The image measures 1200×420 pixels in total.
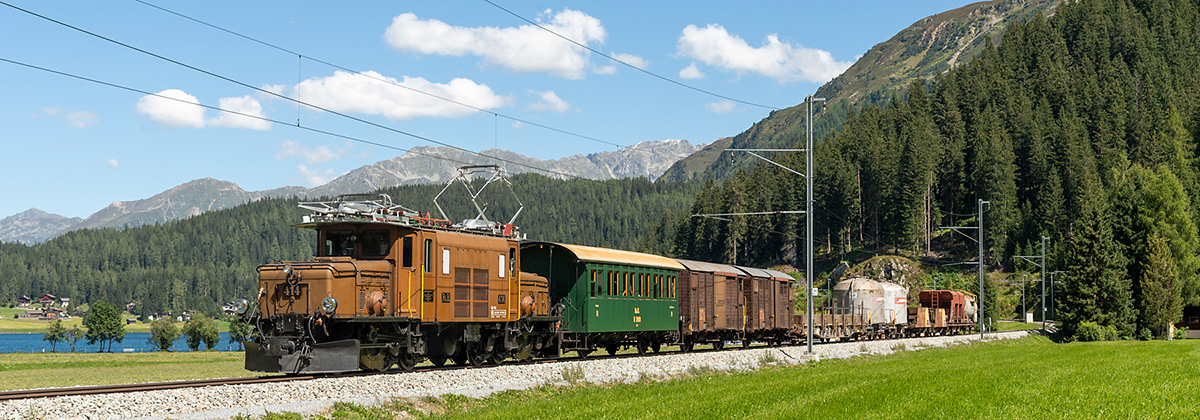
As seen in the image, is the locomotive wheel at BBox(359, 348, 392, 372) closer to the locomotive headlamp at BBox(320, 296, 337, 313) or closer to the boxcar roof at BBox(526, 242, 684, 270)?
the locomotive headlamp at BBox(320, 296, 337, 313)

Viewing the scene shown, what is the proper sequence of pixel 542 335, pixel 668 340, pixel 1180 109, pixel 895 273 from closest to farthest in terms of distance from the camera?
pixel 542 335
pixel 668 340
pixel 895 273
pixel 1180 109

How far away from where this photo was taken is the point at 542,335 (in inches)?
1289

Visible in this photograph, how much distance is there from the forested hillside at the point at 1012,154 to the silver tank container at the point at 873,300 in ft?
122

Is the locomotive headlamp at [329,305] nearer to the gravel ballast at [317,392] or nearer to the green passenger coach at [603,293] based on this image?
the gravel ballast at [317,392]

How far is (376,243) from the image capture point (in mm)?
25516

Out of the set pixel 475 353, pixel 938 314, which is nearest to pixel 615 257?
pixel 475 353

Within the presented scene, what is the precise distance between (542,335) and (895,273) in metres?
100

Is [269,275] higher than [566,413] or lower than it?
higher

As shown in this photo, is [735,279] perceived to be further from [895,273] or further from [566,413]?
[895,273]

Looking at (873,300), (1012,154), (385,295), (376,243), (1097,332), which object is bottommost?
(1097,332)

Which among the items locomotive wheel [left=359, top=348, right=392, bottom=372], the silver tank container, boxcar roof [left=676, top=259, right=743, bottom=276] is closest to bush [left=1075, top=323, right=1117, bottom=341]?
the silver tank container

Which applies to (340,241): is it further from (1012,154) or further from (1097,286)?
(1012,154)

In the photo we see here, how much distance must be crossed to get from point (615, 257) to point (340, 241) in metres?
13.1

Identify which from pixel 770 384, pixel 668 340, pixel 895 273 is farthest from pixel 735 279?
pixel 895 273
